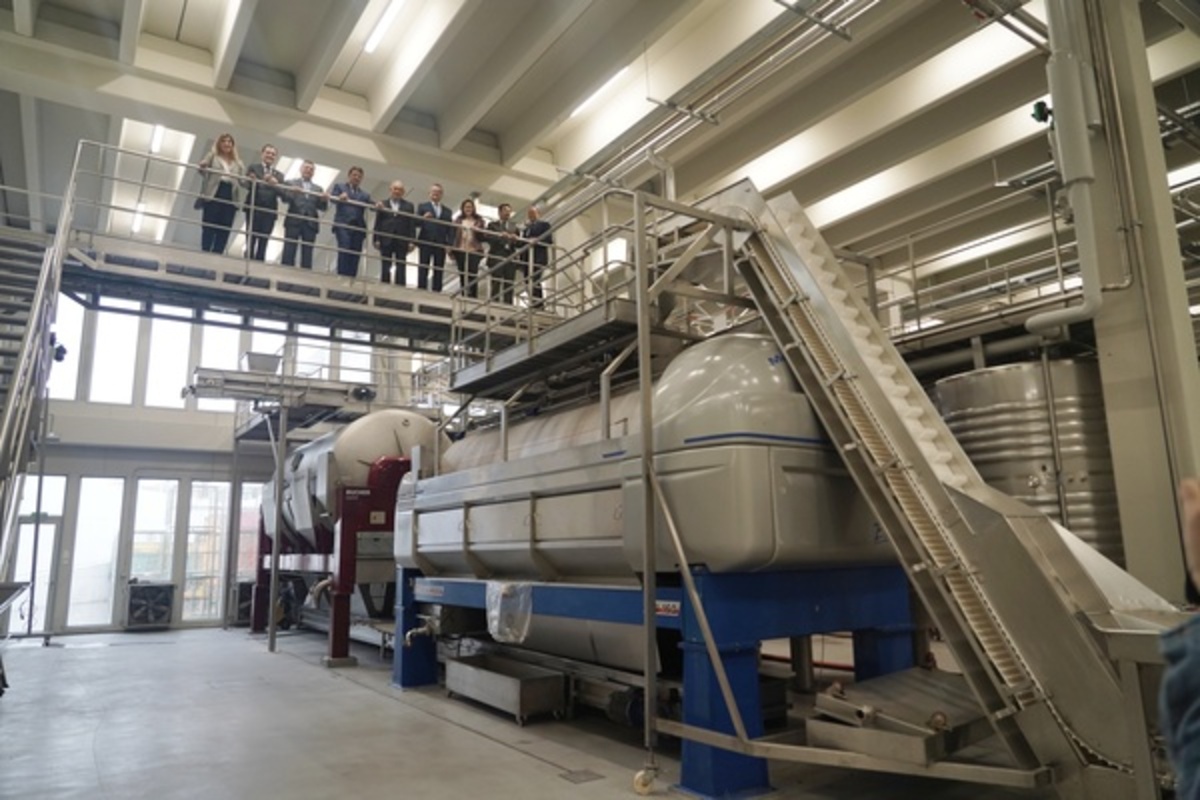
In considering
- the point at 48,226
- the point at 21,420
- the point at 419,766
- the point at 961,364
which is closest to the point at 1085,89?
the point at 961,364

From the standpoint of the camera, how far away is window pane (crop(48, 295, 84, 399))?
1546 centimetres

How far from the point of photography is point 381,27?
978cm

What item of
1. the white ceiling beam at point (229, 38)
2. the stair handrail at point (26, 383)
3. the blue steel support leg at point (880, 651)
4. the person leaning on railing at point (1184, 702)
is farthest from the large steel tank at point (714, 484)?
the white ceiling beam at point (229, 38)

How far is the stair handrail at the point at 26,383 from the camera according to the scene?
505 centimetres

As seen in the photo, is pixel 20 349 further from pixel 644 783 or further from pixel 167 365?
pixel 167 365

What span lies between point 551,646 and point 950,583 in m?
3.86

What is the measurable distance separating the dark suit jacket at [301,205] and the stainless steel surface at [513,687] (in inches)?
224

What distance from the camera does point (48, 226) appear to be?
14320mm

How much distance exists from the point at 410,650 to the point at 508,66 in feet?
23.2

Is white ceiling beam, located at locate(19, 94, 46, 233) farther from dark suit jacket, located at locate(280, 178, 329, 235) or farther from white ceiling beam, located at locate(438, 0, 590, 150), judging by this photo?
white ceiling beam, located at locate(438, 0, 590, 150)

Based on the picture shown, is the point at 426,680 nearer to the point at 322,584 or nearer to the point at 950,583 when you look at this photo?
the point at 322,584

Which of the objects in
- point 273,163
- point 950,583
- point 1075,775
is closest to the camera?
point 1075,775

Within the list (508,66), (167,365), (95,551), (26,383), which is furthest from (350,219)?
(95,551)

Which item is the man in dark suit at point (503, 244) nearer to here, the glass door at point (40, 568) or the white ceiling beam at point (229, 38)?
the white ceiling beam at point (229, 38)
